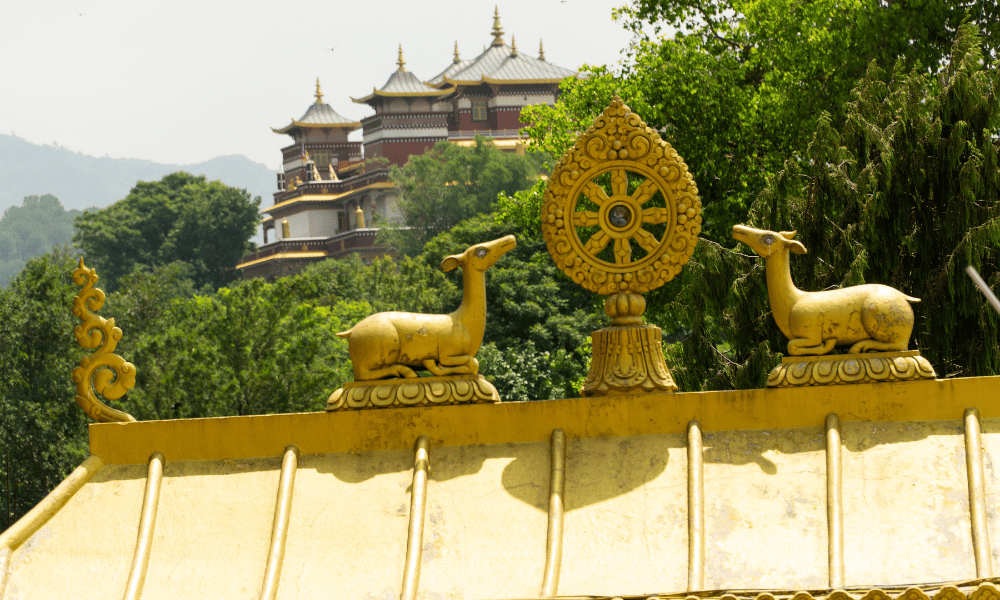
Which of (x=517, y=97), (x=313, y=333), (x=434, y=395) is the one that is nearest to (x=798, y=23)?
(x=313, y=333)

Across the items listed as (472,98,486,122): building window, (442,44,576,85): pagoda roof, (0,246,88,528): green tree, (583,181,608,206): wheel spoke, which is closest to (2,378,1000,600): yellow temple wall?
(583,181,608,206): wheel spoke

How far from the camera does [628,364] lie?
6227 mm

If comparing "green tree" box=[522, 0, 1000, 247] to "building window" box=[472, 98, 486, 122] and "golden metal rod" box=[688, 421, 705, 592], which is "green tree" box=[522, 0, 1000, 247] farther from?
"building window" box=[472, 98, 486, 122]

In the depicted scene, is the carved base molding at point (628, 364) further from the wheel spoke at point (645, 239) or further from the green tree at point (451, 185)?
the green tree at point (451, 185)

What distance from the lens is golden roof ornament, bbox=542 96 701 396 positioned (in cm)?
637

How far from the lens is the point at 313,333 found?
964 inches

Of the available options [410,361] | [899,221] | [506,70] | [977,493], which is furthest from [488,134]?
[977,493]

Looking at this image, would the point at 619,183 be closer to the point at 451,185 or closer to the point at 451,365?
the point at 451,365

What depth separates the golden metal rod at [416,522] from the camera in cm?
551

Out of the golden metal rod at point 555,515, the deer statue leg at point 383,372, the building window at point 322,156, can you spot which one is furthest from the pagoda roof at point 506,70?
the golden metal rod at point 555,515

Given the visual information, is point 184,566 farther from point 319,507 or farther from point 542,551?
point 542,551

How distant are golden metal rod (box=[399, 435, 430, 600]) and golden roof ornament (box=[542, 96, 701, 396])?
2.92ft

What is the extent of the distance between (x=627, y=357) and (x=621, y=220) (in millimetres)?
719

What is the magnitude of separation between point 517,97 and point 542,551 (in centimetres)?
6396
